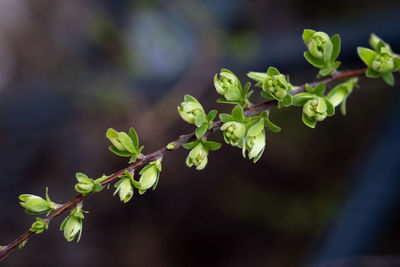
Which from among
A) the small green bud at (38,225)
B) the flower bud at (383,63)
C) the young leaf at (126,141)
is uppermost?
the young leaf at (126,141)

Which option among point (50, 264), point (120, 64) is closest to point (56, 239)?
point (50, 264)

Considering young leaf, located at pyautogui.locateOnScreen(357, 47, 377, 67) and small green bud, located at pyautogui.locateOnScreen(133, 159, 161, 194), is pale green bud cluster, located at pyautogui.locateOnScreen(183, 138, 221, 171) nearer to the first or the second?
small green bud, located at pyautogui.locateOnScreen(133, 159, 161, 194)

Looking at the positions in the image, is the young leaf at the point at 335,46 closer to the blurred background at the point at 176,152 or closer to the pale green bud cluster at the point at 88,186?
the pale green bud cluster at the point at 88,186

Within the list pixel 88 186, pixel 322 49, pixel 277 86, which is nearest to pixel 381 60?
pixel 322 49

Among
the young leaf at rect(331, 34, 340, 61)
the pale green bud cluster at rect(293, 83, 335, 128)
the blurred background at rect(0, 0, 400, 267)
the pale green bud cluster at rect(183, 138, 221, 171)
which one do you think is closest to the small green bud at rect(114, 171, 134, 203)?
the pale green bud cluster at rect(183, 138, 221, 171)

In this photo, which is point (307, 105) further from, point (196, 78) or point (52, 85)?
point (52, 85)

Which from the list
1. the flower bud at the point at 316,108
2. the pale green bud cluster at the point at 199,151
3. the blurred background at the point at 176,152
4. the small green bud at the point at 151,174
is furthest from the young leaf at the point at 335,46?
the blurred background at the point at 176,152
